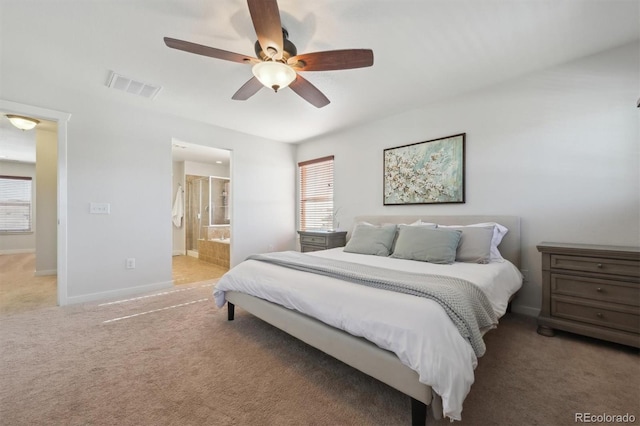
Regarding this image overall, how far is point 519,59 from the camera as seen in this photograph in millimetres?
2443

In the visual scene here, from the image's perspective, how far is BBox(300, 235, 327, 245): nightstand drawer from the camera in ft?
13.5

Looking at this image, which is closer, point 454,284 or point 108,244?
point 454,284

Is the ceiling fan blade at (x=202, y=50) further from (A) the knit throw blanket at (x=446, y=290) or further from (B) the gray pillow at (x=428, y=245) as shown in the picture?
(B) the gray pillow at (x=428, y=245)

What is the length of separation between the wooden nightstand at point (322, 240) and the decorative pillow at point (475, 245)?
1.94 metres

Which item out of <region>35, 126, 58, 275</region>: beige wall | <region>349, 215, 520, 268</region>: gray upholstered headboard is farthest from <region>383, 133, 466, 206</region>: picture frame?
<region>35, 126, 58, 275</region>: beige wall

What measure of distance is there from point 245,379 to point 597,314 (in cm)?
269

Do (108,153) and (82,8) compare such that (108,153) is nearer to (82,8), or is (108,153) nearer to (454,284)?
(82,8)

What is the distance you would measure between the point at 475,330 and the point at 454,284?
0.99 ft

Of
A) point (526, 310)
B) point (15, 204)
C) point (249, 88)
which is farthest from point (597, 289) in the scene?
point (15, 204)

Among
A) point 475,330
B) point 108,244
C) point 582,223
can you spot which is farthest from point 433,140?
point 108,244

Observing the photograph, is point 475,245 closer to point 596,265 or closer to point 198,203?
point 596,265

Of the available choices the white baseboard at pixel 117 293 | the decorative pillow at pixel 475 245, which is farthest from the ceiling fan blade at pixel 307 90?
the white baseboard at pixel 117 293

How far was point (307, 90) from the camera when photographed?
94.2 inches

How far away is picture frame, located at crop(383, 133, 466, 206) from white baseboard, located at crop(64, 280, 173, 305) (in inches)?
134
